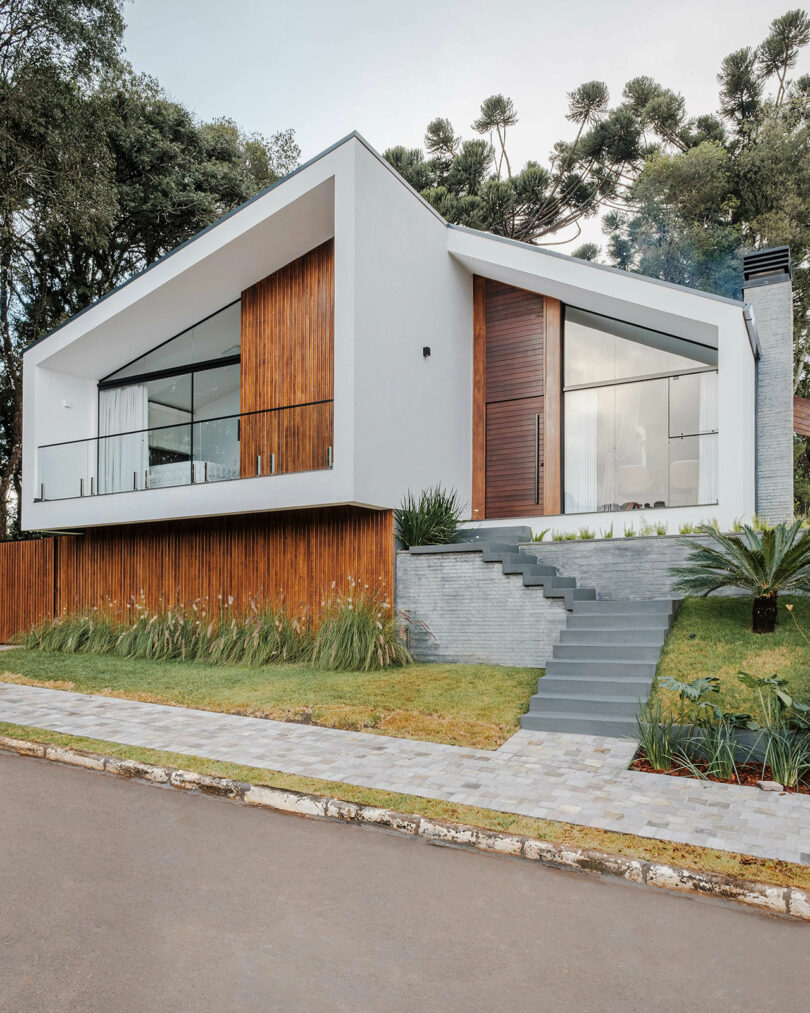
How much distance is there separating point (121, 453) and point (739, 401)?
426 inches

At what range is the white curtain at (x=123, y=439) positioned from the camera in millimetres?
13602

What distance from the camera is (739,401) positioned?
421 inches

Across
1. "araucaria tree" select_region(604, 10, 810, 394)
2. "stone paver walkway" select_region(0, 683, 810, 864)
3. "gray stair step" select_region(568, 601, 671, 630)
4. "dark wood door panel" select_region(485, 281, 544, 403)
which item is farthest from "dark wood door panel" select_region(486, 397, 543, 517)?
"araucaria tree" select_region(604, 10, 810, 394)

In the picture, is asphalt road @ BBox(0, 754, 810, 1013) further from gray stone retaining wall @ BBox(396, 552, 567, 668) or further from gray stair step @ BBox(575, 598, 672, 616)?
gray stone retaining wall @ BBox(396, 552, 567, 668)

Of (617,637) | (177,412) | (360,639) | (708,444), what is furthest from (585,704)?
(177,412)

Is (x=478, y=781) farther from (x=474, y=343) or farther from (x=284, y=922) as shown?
(x=474, y=343)

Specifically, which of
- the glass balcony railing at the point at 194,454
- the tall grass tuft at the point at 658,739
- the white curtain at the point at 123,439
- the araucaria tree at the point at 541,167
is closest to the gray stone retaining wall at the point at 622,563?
the tall grass tuft at the point at 658,739

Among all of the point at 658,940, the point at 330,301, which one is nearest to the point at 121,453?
the point at 330,301

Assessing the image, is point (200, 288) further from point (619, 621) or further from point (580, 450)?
point (619, 621)

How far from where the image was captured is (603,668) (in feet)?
25.4

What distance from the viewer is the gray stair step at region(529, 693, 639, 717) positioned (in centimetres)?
711

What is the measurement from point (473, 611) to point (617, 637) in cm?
255

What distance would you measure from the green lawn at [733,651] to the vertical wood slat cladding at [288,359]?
6.15 metres

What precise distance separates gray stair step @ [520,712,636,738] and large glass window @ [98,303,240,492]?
720cm
